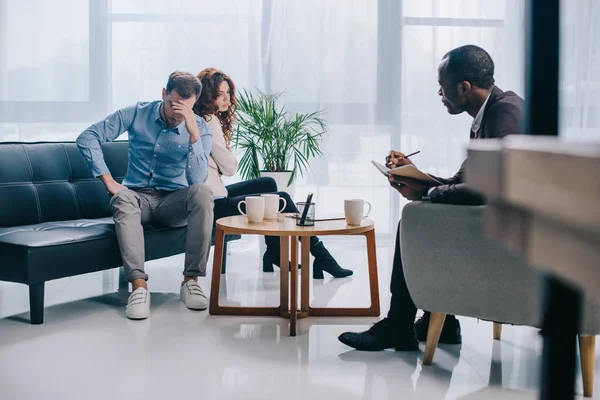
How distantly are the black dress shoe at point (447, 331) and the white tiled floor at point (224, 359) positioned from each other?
47 mm

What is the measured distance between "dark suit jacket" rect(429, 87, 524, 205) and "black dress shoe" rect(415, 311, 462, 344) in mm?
637

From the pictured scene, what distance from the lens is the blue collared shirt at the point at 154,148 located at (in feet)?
10.4

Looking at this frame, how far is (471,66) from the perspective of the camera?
2299 mm

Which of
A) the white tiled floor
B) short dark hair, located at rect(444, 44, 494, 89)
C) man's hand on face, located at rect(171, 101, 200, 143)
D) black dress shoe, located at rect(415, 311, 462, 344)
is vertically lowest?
the white tiled floor

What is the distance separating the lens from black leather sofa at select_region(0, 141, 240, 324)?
2.57m

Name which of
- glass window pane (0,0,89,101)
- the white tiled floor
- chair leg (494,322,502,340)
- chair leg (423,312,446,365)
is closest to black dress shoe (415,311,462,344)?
the white tiled floor

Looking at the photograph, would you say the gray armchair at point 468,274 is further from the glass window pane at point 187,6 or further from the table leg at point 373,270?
the glass window pane at point 187,6

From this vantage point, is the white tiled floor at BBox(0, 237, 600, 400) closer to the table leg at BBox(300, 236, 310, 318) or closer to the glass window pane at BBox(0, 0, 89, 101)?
the table leg at BBox(300, 236, 310, 318)

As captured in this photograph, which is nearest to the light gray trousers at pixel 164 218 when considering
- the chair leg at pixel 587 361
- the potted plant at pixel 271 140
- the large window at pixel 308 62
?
the potted plant at pixel 271 140

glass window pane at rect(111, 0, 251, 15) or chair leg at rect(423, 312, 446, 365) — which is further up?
glass window pane at rect(111, 0, 251, 15)

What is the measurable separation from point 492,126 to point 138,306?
1.63 metres

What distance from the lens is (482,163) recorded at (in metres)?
0.37

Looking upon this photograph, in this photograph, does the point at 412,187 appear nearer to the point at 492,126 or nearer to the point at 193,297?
the point at 492,126

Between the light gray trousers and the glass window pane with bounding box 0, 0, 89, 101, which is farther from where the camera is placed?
the glass window pane with bounding box 0, 0, 89, 101
